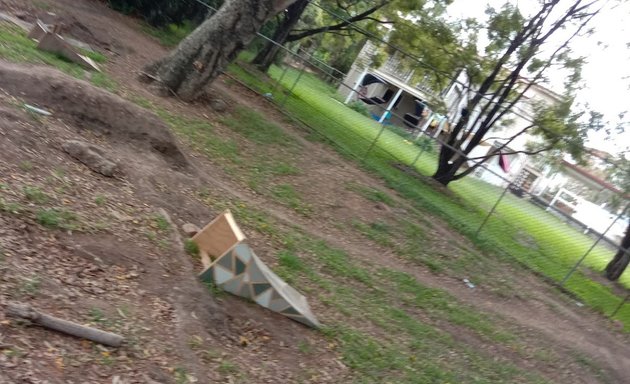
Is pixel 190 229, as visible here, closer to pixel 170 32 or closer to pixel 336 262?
pixel 336 262

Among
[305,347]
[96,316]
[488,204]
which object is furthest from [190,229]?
[488,204]

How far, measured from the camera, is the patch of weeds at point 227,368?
4230 millimetres

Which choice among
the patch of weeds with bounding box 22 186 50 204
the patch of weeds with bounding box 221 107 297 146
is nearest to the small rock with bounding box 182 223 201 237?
the patch of weeds with bounding box 22 186 50 204

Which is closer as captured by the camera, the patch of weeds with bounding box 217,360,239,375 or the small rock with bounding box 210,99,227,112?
the patch of weeds with bounding box 217,360,239,375

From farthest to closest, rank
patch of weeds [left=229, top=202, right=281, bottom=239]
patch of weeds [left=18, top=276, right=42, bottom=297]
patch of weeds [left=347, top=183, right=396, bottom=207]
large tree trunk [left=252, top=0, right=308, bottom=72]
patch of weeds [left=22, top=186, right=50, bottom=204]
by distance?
large tree trunk [left=252, top=0, right=308, bottom=72] < patch of weeds [left=347, top=183, right=396, bottom=207] < patch of weeds [left=229, top=202, right=281, bottom=239] < patch of weeds [left=22, top=186, right=50, bottom=204] < patch of weeds [left=18, top=276, right=42, bottom=297]

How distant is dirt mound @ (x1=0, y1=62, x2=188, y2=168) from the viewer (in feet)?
23.1

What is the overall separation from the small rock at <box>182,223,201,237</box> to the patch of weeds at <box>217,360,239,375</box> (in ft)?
5.98

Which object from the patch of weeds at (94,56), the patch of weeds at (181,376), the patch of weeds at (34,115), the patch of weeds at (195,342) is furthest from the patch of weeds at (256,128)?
the patch of weeds at (181,376)

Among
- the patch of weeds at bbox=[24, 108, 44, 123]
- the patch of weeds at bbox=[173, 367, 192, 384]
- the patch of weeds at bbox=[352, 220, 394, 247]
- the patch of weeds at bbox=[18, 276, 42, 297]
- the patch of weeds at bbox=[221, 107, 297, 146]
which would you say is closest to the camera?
the patch of weeds at bbox=[18, 276, 42, 297]

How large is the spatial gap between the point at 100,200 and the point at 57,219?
2.56 feet

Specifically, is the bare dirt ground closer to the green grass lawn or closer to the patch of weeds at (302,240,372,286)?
the patch of weeds at (302,240,372,286)

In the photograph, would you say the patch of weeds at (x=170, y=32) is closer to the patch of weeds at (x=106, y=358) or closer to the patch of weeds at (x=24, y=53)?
the patch of weeds at (x=24, y=53)

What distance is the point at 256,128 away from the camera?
12727mm

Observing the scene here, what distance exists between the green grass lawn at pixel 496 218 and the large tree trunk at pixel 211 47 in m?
4.30
